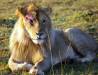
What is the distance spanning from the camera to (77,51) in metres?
10.4

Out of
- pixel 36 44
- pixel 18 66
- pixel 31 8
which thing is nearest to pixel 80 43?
pixel 36 44

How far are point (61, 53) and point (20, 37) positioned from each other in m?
1.18

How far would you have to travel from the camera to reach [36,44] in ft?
29.7

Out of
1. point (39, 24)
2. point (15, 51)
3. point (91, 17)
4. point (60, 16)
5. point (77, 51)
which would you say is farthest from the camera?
point (60, 16)

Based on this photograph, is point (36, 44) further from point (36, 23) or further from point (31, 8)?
point (31, 8)

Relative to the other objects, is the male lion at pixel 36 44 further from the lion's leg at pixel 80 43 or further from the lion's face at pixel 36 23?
the lion's leg at pixel 80 43

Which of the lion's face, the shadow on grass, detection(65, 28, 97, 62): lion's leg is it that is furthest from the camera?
the shadow on grass

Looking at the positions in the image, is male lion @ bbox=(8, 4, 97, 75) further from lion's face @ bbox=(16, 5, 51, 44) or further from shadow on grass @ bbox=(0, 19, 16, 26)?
shadow on grass @ bbox=(0, 19, 16, 26)

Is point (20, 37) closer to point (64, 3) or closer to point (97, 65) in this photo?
point (97, 65)

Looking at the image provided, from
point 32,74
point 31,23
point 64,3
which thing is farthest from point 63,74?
point 64,3

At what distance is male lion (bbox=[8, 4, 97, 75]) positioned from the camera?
870 centimetres

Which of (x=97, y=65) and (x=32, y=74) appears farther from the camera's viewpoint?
(x=97, y=65)

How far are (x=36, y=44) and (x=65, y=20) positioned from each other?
5.46 metres

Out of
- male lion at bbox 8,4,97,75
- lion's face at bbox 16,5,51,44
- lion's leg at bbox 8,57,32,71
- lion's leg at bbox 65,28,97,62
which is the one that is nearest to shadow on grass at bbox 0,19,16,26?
lion's leg at bbox 65,28,97,62
